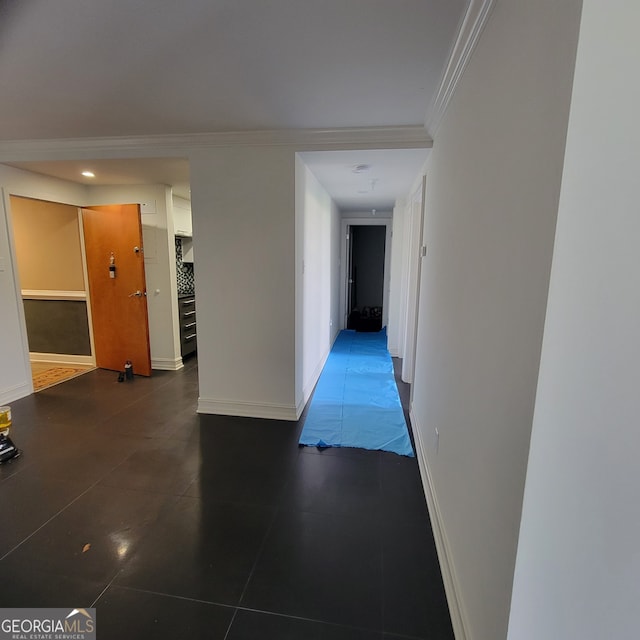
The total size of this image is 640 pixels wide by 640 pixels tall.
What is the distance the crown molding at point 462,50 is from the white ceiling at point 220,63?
46 mm

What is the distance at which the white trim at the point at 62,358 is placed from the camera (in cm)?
460

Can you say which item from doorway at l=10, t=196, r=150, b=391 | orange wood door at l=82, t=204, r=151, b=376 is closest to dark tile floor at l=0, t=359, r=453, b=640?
orange wood door at l=82, t=204, r=151, b=376

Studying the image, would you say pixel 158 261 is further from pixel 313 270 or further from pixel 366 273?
pixel 366 273

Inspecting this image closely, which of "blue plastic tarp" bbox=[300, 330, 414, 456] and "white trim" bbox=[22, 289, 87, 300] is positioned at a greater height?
"white trim" bbox=[22, 289, 87, 300]

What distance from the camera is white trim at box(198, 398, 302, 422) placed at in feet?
10.1

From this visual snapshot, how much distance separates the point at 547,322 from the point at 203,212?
2.75 metres

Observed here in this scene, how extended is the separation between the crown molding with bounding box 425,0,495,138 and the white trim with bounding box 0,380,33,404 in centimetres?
445

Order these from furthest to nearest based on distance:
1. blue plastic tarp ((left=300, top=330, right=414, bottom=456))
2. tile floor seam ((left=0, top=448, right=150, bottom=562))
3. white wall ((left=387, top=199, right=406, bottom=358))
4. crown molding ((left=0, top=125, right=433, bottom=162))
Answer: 1. white wall ((left=387, top=199, right=406, bottom=358))
2. blue plastic tarp ((left=300, top=330, right=414, bottom=456))
3. crown molding ((left=0, top=125, right=433, bottom=162))
4. tile floor seam ((left=0, top=448, right=150, bottom=562))

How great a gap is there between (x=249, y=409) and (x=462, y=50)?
2861 millimetres

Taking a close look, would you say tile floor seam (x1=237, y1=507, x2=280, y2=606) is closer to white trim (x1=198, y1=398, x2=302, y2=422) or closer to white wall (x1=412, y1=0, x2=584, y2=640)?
white wall (x1=412, y1=0, x2=584, y2=640)

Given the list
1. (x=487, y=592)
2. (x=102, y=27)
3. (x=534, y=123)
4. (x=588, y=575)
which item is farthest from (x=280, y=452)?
(x=102, y=27)

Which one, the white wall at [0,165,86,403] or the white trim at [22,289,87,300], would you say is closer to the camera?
Result: the white wall at [0,165,86,403]

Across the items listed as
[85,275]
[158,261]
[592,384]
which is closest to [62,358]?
[85,275]

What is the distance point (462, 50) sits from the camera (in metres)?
1.50
